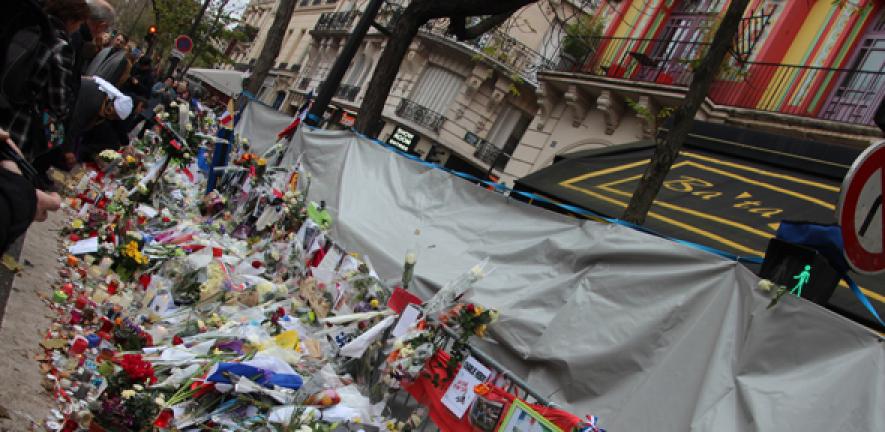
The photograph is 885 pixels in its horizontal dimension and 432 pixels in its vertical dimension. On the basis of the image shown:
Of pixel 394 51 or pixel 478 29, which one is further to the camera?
pixel 478 29

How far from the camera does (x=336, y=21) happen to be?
3700 cm

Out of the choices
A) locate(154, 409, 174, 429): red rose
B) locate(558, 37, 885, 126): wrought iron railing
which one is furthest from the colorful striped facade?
locate(154, 409, 174, 429): red rose

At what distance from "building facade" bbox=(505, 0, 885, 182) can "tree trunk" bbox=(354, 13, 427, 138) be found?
2.79m

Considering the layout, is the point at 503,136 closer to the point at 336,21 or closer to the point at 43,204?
the point at 336,21

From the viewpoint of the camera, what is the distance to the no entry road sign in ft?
11.2

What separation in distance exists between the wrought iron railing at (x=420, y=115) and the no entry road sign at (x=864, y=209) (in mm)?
24672

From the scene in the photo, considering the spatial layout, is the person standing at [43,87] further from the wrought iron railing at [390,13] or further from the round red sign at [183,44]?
the round red sign at [183,44]

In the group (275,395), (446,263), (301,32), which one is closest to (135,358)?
(275,395)

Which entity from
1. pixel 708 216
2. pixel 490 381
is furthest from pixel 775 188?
pixel 490 381

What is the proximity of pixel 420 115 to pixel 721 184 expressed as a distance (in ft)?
69.8

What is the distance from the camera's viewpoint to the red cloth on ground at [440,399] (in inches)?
137

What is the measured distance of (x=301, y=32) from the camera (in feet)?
142

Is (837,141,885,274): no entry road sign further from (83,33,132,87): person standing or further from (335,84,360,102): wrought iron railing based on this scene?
(335,84,360,102): wrought iron railing

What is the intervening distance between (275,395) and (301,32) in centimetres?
4216
